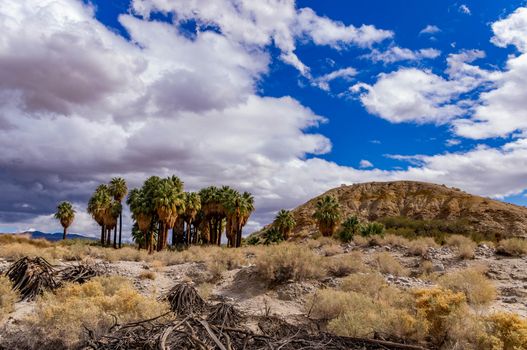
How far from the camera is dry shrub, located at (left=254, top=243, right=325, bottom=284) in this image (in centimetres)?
2008

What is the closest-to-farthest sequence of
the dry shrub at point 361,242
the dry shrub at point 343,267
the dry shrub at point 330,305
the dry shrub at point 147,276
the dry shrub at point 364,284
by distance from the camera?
the dry shrub at point 330,305 → the dry shrub at point 364,284 → the dry shrub at point 343,267 → the dry shrub at point 147,276 → the dry shrub at point 361,242

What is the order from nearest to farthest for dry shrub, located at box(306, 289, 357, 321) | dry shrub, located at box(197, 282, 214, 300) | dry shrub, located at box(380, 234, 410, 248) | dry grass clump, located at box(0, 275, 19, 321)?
1. dry shrub, located at box(306, 289, 357, 321)
2. dry grass clump, located at box(0, 275, 19, 321)
3. dry shrub, located at box(197, 282, 214, 300)
4. dry shrub, located at box(380, 234, 410, 248)

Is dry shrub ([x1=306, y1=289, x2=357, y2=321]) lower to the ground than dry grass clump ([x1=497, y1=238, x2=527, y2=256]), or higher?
lower

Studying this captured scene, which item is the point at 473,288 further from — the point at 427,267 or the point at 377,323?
the point at 427,267

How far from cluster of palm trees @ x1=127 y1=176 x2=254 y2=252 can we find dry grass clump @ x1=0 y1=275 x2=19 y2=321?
28.0 metres

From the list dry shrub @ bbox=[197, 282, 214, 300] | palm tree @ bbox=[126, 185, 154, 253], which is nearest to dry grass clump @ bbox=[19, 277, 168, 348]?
dry shrub @ bbox=[197, 282, 214, 300]

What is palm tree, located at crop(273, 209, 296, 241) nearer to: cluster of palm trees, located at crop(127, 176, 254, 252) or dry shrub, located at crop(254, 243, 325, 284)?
cluster of palm trees, located at crop(127, 176, 254, 252)

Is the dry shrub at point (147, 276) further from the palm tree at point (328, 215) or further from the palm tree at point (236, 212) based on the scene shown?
the palm tree at point (328, 215)

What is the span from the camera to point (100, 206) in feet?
186

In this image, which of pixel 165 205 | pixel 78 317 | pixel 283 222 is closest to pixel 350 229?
pixel 283 222

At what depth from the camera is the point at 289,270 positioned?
20172 mm

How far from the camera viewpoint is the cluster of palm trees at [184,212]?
44781 mm

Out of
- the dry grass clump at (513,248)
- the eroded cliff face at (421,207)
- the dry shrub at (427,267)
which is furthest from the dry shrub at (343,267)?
the eroded cliff face at (421,207)

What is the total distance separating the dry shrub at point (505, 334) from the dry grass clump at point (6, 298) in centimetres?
1345
